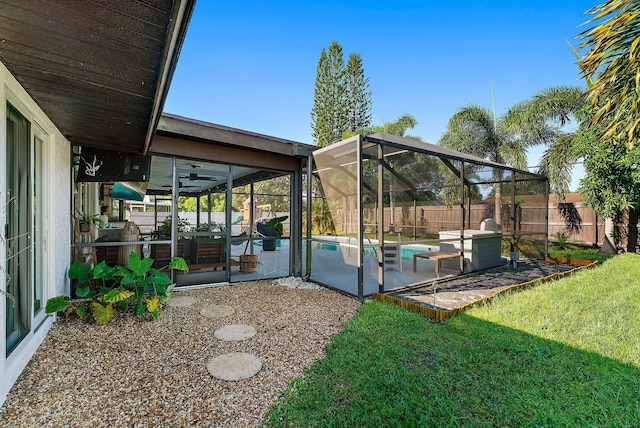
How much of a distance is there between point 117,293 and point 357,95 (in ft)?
69.9

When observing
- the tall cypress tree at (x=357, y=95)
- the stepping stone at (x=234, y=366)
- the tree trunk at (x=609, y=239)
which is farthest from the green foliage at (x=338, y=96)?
the stepping stone at (x=234, y=366)

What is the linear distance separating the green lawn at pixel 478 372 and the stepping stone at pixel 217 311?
166 centimetres

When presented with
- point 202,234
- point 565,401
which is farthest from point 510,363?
point 202,234

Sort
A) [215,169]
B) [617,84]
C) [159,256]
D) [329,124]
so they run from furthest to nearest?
1. [329,124]
2. [215,169]
3. [159,256]
4. [617,84]

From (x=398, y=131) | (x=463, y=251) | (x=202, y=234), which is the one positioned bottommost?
(x=463, y=251)

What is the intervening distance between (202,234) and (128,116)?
2847mm

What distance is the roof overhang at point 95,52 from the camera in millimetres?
1544

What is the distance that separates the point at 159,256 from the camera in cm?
528

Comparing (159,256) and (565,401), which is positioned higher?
(159,256)

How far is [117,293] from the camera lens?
356cm

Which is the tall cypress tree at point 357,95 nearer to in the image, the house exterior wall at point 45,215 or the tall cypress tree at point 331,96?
the tall cypress tree at point 331,96

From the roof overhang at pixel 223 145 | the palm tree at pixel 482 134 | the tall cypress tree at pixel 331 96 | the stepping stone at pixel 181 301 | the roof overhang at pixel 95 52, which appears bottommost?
the stepping stone at pixel 181 301

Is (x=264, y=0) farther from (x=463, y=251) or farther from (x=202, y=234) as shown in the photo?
(x=463, y=251)

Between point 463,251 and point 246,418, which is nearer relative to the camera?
point 246,418
